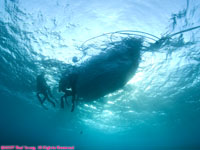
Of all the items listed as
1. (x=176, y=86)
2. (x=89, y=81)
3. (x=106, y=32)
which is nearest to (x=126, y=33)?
(x=106, y=32)

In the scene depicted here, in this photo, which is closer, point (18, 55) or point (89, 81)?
→ point (89, 81)

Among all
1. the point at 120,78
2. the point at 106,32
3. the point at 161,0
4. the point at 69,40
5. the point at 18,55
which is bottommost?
the point at 120,78

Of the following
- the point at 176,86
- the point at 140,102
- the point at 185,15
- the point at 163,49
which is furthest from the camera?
the point at 140,102

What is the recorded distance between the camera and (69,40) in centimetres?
918

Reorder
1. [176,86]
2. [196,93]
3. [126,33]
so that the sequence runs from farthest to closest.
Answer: [196,93] → [176,86] → [126,33]

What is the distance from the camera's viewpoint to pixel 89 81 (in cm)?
1065

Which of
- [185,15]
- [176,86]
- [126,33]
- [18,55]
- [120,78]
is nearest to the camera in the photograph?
[185,15]

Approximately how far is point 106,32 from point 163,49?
4604mm

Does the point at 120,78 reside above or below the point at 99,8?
below

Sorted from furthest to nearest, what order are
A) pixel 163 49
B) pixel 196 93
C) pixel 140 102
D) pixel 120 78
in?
pixel 140 102, pixel 196 93, pixel 120 78, pixel 163 49

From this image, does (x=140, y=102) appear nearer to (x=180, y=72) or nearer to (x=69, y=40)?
(x=180, y=72)

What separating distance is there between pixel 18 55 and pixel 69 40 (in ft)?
25.6

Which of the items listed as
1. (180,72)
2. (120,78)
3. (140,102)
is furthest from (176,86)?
(120,78)

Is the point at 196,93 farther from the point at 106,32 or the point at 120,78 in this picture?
the point at 106,32
